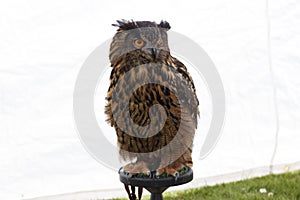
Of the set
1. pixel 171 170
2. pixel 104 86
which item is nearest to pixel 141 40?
pixel 171 170

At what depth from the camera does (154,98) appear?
122 cm

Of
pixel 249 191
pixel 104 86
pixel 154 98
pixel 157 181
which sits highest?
pixel 104 86

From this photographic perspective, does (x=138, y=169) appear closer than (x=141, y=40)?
No

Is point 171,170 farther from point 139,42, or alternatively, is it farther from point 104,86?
point 104,86

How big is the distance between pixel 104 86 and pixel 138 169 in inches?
30.7

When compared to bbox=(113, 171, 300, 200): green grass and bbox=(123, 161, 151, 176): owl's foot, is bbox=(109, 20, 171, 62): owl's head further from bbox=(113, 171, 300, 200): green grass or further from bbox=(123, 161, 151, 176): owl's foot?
bbox=(113, 171, 300, 200): green grass

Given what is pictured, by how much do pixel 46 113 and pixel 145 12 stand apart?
0.58 m

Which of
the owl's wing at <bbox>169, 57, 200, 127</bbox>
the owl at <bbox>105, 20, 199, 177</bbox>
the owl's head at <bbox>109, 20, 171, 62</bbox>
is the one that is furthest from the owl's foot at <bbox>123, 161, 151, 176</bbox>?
the owl's head at <bbox>109, 20, 171, 62</bbox>

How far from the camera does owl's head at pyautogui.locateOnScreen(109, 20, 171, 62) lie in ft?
3.82

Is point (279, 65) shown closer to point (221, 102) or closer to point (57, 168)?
point (221, 102)

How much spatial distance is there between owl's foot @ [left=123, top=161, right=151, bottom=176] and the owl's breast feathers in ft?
0.18

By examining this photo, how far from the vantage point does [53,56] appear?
6.39 feet

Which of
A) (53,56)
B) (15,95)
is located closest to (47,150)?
(15,95)

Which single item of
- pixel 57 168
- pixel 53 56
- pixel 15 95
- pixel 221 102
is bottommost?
pixel 57 168
